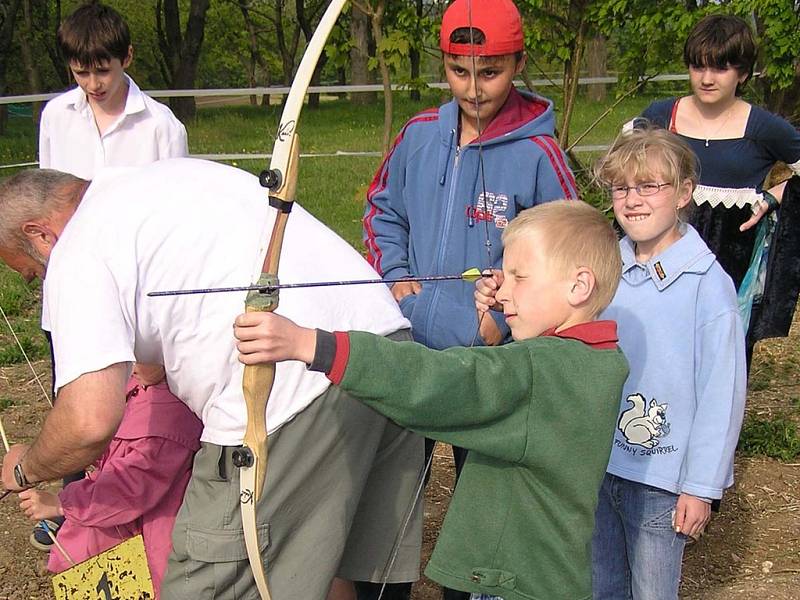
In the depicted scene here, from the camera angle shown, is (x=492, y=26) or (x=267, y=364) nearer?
(x=267, y=364)

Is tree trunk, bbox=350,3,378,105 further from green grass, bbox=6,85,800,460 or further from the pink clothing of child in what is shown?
the pink clothing of child

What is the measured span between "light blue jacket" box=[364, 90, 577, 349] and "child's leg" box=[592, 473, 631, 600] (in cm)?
49

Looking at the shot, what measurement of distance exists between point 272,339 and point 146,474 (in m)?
1.05

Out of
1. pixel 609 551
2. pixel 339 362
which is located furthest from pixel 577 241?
pixel 609 551

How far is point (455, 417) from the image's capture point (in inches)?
68.7

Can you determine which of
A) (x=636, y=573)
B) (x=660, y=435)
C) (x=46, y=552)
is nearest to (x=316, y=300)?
(x=660, y=435)

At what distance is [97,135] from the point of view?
364cm

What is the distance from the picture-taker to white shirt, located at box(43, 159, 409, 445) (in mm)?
1896

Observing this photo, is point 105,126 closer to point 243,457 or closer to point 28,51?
point 243,457

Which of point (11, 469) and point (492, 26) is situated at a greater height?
point (492, 26)

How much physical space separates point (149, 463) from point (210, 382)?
596 mm

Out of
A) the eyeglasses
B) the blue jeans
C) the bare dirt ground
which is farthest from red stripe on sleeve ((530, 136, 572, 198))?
the bare dirt ground

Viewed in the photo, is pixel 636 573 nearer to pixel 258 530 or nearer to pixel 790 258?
pixel 258 530

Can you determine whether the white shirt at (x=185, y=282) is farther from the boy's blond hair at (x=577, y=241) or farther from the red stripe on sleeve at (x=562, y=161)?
the red stripe on sleeve at (x=562, y=161)
